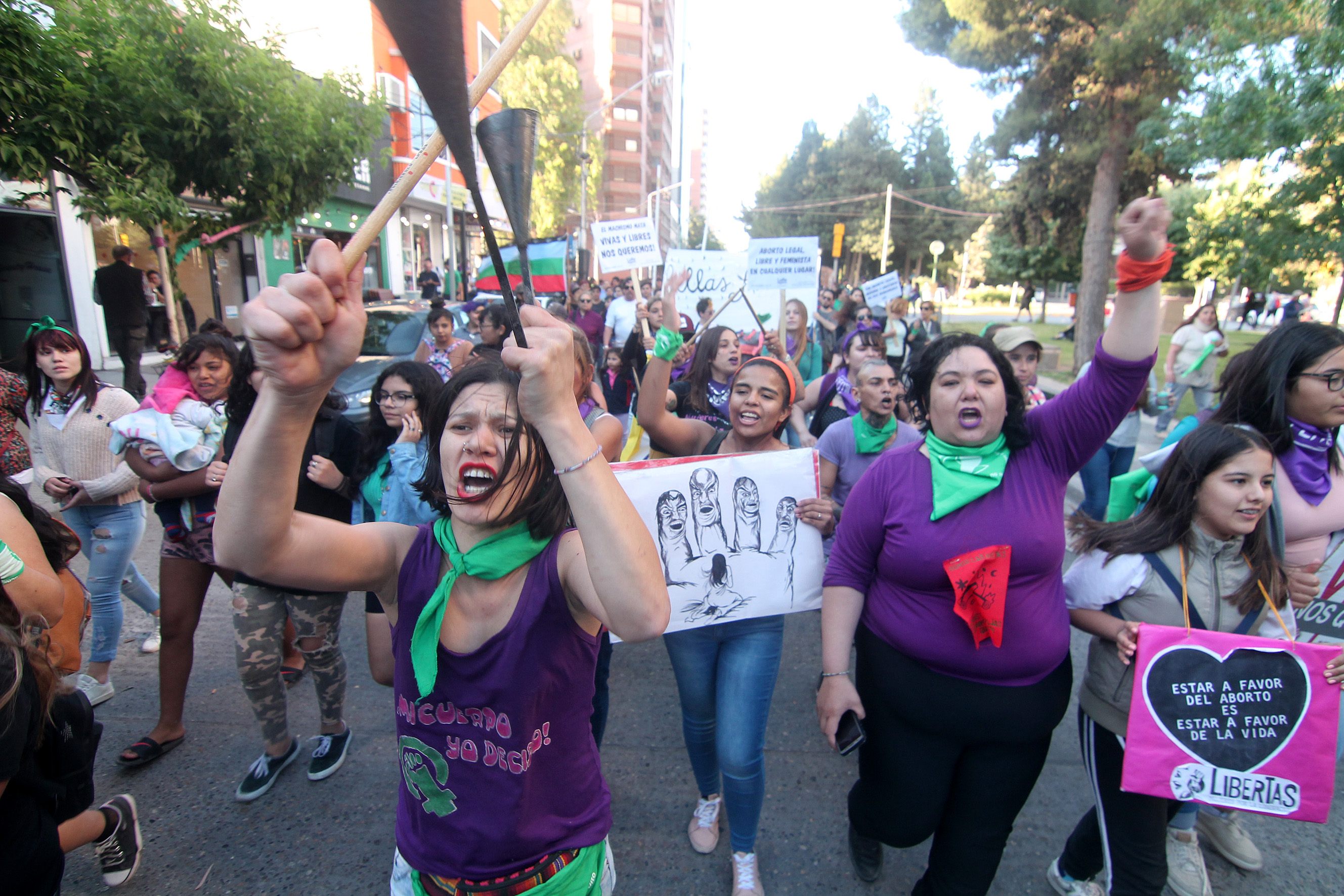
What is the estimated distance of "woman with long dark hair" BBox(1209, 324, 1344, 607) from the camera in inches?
95.7

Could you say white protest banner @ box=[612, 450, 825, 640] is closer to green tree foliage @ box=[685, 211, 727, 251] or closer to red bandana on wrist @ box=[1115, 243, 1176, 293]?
red bandana on wrist @ box=[1115, 243, 1176, 293]

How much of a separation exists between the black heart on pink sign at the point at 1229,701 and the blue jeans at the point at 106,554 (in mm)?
4422

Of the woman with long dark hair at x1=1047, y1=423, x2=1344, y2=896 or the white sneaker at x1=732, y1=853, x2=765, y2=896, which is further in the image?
the white sneaker at x1=732, y1=853, x2=765, y2=896

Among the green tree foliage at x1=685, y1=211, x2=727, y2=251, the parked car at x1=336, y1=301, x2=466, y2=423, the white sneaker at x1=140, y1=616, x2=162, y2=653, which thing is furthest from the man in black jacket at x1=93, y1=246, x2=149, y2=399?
the green tree foliage at x1=685, y1=211, x2=727, y2=251

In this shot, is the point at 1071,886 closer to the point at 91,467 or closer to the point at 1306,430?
the point at 1306,430

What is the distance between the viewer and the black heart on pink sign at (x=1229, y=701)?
198 centimetres

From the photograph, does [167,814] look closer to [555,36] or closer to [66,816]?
[66,816]

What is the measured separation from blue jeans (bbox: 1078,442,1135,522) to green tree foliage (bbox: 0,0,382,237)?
29.0 feet

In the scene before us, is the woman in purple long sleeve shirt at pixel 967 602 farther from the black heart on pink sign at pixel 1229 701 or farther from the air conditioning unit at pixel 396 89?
the air conditioning unit at pixel 396 89

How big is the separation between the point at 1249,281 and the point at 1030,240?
9.81 m

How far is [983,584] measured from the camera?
203cm

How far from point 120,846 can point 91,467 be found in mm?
1884

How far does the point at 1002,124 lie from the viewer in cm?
1583

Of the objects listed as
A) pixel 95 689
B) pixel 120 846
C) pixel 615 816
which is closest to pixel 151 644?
pixel 95 689
